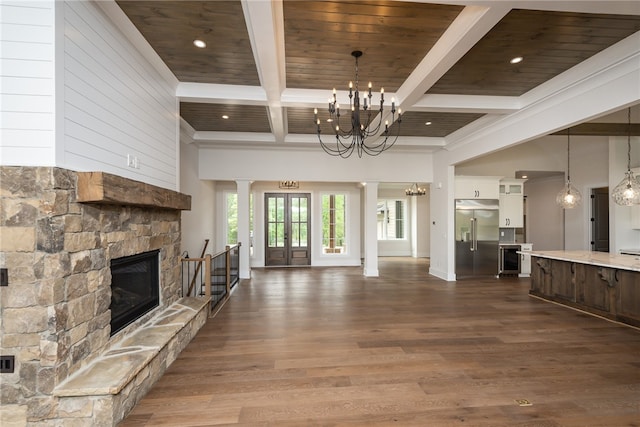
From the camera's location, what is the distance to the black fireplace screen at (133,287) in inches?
102

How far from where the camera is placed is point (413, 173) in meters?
7.20

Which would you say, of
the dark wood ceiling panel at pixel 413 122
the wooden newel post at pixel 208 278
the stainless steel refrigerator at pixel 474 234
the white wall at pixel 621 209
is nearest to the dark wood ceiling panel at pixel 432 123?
the dark wood ceiling panel at pixel 413 122

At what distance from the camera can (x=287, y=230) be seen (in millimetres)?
8461

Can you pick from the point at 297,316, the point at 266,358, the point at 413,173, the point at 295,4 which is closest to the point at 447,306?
the point at 297,316

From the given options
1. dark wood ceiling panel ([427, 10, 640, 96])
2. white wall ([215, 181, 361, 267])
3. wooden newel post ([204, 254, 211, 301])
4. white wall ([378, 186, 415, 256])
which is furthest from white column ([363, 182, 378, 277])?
wooden newel post ([204, 254, 211, 301])

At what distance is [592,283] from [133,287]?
20.1 feet

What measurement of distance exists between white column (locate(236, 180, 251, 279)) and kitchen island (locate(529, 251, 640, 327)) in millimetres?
5921

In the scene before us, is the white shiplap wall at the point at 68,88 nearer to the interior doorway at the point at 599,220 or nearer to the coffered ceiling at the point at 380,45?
the coffered ceiling at the point at 380,45

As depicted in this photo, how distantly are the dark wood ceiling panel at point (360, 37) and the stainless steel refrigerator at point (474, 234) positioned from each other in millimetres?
4295

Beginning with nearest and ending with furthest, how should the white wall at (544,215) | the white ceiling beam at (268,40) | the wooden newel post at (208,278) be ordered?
the white ceiling beam at (268,40) → the wooden newel post at (208,278) → the white wall at (544,215)

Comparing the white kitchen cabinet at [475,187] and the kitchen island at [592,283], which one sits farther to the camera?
the white kitchen cabinet at [475,187]

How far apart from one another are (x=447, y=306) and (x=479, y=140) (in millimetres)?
3214

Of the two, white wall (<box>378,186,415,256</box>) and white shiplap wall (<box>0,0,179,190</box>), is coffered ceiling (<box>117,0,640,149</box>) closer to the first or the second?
white shiplap wall (<box>0,0,179,190</box>)

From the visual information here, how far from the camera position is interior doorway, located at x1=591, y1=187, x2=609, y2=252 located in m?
6.63
